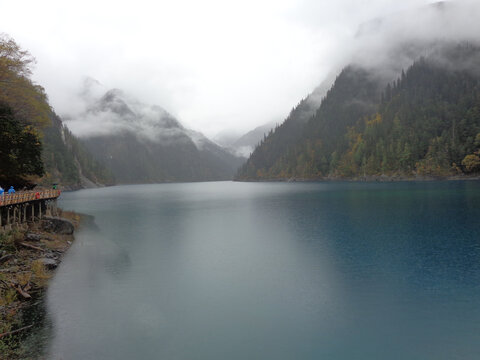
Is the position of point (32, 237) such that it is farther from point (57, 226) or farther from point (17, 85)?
point (17, 85)

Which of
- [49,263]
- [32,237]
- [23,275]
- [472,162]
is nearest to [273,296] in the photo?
[23,275]

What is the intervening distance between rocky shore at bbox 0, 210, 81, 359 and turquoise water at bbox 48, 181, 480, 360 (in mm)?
1355

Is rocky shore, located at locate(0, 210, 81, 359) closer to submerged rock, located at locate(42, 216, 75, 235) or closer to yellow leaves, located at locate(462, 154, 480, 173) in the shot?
submerged rock, located at locate(42, 216, 75, 235)

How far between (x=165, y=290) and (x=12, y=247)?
17858 millimetres

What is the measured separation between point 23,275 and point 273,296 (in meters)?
20.9

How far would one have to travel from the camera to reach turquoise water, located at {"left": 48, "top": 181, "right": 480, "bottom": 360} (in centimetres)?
1711

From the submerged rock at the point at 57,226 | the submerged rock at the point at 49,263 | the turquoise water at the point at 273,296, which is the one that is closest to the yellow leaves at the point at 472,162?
the turquoise water at the point at 273,296

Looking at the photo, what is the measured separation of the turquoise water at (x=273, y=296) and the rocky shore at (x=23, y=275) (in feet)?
4.45

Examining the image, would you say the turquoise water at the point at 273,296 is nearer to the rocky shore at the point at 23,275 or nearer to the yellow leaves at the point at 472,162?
the rocky shore at the point at 23,275

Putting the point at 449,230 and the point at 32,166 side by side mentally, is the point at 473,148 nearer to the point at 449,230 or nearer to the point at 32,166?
the point at 449,230

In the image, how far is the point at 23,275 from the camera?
25844 mm

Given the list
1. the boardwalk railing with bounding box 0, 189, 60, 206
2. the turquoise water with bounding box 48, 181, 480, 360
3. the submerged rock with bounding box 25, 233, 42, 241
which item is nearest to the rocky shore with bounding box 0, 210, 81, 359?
the submerged rock with bounding box 25, 233, 42, 241

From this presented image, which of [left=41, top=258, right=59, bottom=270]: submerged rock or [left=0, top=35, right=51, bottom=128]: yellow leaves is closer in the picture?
[left=41, top=258, right=59, bottom=270]: submerged rock

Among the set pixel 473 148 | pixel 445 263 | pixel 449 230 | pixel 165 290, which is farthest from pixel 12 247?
pixel 473 148
